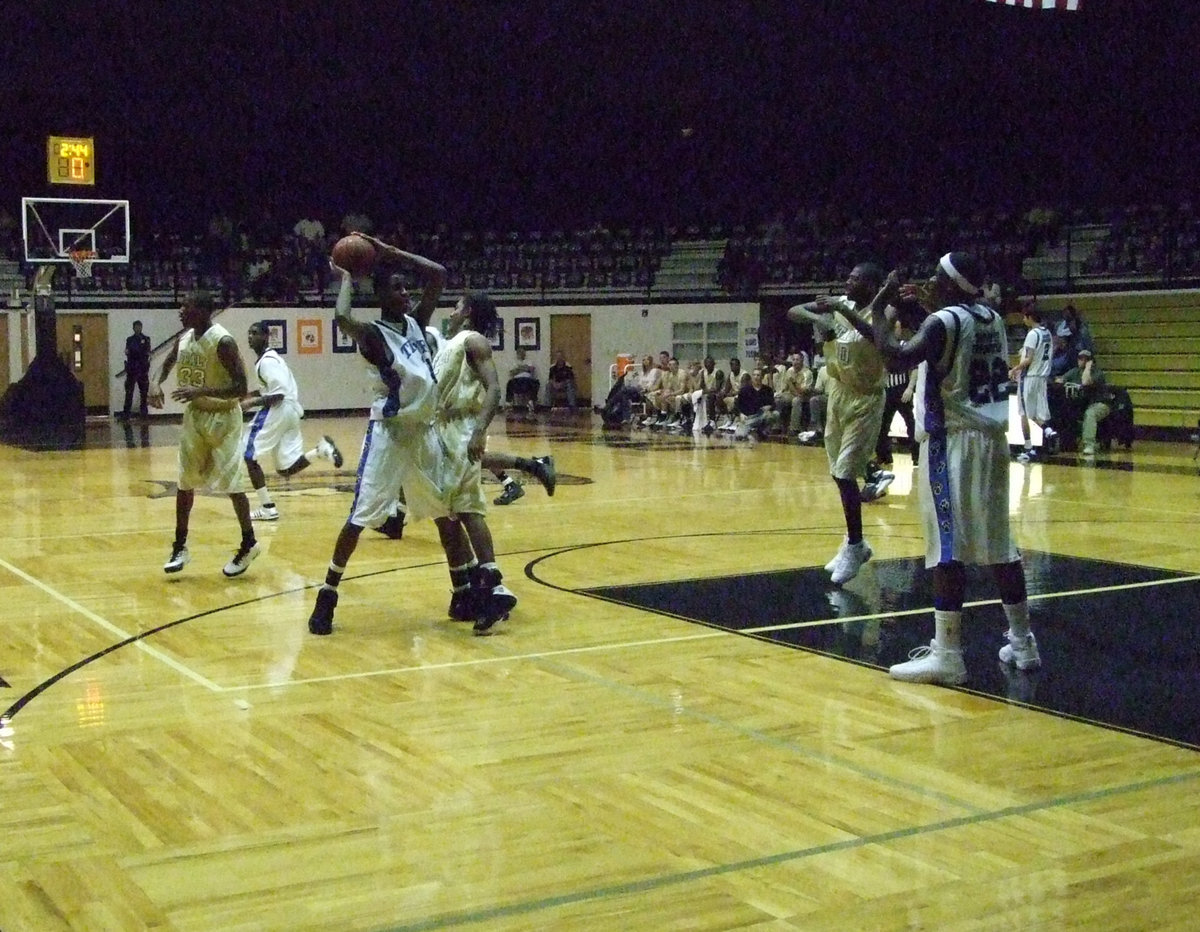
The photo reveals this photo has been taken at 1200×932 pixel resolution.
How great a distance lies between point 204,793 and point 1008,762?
104 inches

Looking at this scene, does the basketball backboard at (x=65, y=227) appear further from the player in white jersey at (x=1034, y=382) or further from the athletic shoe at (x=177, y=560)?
the athletic shoe at (x=177, y=560)

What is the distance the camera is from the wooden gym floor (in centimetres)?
393

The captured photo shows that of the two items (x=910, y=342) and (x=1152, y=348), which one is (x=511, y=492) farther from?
(x=1152, y=348)

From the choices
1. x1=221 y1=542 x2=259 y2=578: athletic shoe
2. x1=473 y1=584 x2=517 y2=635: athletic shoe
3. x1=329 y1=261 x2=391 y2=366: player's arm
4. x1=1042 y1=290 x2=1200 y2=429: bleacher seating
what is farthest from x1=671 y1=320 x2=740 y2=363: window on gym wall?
x1=329 y1=261 x2=391 y2=366: player's arm

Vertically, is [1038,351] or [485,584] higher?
[1038,351]

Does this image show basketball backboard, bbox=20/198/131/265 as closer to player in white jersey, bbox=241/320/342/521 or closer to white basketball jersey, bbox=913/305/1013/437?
player in white jersey, bbox=241/320/342/521

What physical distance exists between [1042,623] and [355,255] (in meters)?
3.77

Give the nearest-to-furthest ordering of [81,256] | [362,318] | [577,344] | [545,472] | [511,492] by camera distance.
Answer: [545,472] < [511,492] < [81,256] < [362,318] < [577,344]

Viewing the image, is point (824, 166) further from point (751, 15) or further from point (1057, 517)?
point (1057, 517)

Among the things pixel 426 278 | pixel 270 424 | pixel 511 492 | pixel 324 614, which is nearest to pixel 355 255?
pixel 426 278

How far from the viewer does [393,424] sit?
743cm

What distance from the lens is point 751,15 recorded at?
25.8 meters

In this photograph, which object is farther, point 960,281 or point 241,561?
point 241,561

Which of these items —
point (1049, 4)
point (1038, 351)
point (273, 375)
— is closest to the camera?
point (273, 375)
